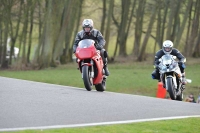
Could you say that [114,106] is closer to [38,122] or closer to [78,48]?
[38,122]

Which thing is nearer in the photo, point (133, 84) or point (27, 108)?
point (27, 108)

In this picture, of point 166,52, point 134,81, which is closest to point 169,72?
point 166,52

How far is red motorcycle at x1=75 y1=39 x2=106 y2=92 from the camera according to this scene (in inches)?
695

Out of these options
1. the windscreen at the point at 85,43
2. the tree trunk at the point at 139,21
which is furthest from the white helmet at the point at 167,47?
the tree trunk at the point at 139,21

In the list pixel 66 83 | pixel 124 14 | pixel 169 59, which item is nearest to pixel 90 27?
pixel 169 59

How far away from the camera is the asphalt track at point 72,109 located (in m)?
11.3

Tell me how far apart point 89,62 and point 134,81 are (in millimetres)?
16574

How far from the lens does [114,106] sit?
44.6 feet

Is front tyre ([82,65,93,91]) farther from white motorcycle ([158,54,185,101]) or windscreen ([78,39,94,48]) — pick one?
white motorcycle ([158,54,185,101])

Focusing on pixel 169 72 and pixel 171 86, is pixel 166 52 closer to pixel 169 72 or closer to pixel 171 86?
pixel 169 72

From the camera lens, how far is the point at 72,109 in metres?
12.8

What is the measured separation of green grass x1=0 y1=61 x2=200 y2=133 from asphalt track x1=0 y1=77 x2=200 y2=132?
59 cm

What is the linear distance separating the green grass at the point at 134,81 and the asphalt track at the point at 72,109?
23.2 inches

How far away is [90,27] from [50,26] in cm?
2360
